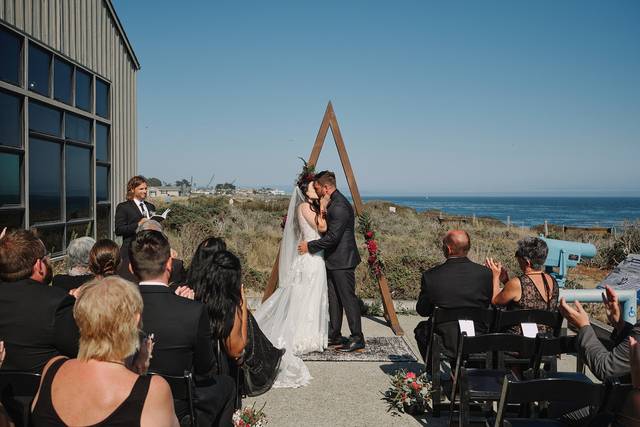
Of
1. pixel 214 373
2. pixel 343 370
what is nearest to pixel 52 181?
pixel 343 370

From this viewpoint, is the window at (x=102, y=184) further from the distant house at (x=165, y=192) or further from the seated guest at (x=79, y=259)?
the distant house at (x=165, y=192)

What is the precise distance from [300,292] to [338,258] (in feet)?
2.09

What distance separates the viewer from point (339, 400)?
203 inches

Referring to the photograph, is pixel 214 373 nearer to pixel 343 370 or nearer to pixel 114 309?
pixel 114 309

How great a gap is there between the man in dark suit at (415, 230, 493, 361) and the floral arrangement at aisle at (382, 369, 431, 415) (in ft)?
1.30

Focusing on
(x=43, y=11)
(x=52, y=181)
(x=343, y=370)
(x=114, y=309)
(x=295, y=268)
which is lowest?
(x=343, y=370)

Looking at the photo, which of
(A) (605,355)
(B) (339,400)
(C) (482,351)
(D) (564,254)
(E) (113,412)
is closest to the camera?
(E) (113,412)

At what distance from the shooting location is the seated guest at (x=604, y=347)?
10.4ft

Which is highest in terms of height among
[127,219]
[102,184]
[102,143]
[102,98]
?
[102,98]

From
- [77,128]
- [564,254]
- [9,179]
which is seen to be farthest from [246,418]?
[77,128]

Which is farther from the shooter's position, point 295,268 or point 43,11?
point 43,11

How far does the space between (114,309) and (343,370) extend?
13.4 feet

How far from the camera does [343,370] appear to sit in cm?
606

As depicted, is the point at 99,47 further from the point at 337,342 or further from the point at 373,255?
the point at 337,342
